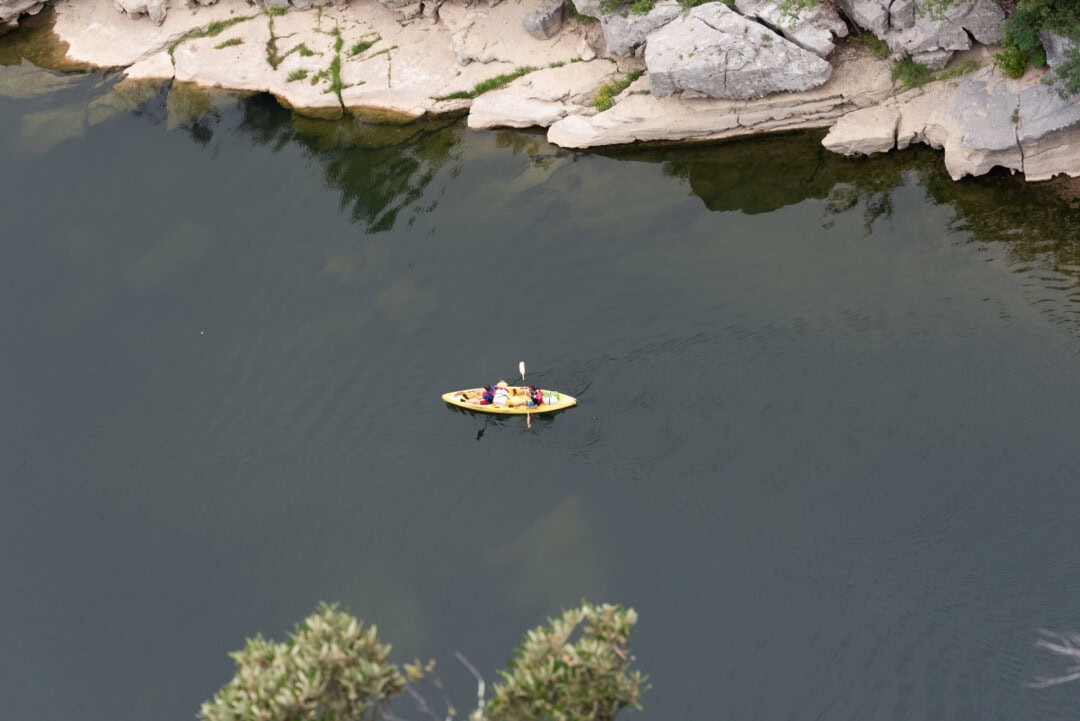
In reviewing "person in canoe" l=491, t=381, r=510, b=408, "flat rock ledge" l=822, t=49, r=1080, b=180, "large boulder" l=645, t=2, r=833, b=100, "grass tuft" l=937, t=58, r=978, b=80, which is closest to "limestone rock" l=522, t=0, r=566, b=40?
"large boulder" l=645, t=2, r=833, b=100

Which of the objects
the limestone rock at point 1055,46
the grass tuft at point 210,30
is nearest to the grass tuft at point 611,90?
the limestone rock at point 1055,46

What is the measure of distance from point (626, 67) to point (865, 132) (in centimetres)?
1071

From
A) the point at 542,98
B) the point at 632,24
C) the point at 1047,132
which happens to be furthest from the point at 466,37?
the point at 1047,132

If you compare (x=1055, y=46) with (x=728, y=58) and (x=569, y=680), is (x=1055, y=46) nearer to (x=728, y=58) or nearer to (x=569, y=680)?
(x=728, y=58)

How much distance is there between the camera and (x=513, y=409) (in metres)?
35.9

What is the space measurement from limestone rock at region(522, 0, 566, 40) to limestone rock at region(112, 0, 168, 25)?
19.8m

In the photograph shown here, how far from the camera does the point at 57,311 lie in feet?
134

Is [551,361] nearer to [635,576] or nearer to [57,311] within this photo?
[635,576]

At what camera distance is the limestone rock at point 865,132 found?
3928cm

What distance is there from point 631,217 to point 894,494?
15359mm

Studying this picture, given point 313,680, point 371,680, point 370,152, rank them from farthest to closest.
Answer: point 370,152 → point 371,680 → point 313,680

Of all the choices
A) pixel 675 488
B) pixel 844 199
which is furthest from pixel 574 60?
pixel 675 488

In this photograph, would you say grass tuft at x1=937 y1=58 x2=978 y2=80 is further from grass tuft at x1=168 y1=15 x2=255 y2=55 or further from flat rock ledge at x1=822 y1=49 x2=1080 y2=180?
grass tuft at x1=168 y1=15 x2=255 y2=55

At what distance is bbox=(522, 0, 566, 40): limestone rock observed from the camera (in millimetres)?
43750
